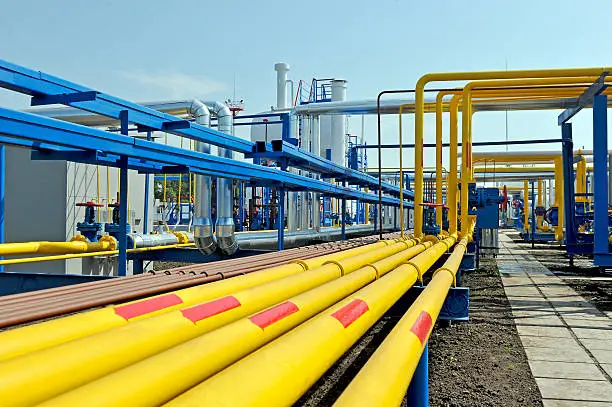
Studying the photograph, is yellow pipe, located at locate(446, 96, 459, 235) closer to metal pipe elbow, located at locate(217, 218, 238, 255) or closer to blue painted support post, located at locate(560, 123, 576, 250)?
blue painted support post, located at locate(560, 123, 576, 250)

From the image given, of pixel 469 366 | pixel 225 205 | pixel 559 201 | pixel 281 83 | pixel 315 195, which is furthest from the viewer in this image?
pixel 281 83

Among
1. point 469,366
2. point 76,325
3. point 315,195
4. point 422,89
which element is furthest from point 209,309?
point 315,195

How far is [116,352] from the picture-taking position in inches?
50.2

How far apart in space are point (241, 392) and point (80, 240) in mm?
6457

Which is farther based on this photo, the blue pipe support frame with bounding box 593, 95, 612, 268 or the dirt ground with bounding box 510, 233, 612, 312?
the dirt ground with bounding box 510, 233, 612, 312

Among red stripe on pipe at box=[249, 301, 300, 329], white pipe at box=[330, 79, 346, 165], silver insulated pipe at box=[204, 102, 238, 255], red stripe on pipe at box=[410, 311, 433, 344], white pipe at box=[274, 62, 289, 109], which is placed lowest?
red stripe on pipe at box=[410, 311, 433, 344]

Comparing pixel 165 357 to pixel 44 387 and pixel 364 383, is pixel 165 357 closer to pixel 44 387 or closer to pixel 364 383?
pixel 44 387

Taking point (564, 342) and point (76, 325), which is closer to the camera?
point (76, 325)

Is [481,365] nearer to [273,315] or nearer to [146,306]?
[273,315]

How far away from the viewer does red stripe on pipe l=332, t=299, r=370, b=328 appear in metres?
1.88

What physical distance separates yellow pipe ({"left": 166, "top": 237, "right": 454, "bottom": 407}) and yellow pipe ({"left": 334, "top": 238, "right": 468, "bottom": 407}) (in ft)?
0.36

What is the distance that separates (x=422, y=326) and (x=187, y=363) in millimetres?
1179

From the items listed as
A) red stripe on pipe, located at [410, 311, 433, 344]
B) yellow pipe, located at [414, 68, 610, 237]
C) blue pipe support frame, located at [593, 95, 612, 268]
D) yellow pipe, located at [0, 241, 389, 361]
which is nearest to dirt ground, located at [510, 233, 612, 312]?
blue pipe support frame, located at [593, 95, 612, 268]

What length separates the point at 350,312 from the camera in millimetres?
2014
